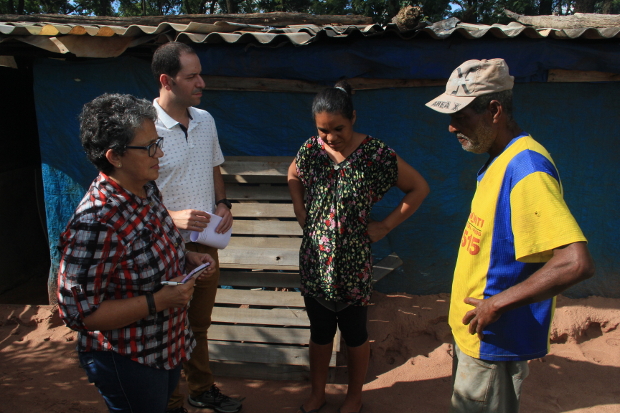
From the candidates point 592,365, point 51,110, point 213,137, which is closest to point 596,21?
point 592,365

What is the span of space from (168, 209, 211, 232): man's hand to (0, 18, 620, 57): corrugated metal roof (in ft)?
5.86

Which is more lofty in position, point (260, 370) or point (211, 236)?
point (211, 236)

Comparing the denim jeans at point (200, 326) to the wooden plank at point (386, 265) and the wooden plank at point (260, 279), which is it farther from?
the wooden plank at point (386, 265)

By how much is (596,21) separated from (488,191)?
4253 millimetres

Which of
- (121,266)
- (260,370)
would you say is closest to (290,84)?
(260,370)

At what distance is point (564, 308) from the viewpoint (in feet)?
14.0

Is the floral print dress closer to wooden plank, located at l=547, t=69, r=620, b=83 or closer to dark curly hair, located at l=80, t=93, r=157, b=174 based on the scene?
dark curly hair, located at l=80, t=93, r=157, b=174

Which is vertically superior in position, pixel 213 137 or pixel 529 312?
pixel 213 137

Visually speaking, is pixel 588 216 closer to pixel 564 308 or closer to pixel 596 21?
pixel 564 308

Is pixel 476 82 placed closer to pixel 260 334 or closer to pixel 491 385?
pixel 491 385

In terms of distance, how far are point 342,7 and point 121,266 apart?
1537 centimetres

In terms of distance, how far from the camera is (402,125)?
13.8 ft

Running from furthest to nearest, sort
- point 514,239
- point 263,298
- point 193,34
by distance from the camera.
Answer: point 193,34
point 263,298
point 514,239

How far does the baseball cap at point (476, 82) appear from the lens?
1.83 m
